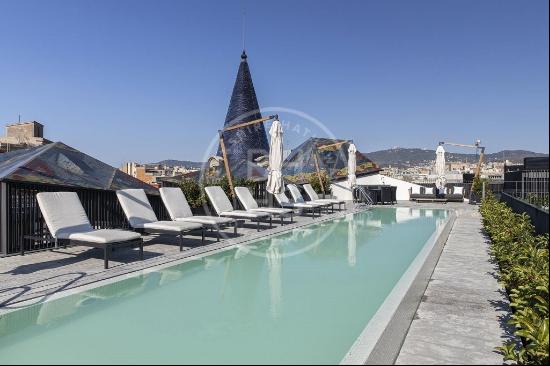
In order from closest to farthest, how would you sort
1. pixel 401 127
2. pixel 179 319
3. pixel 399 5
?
pixel 179 319, pixel 399 5, pixel 401 127

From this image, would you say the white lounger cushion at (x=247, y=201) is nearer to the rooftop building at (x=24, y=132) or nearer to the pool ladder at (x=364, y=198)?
the pool ladder at (x=364, y=198)

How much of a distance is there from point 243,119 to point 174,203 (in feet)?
151

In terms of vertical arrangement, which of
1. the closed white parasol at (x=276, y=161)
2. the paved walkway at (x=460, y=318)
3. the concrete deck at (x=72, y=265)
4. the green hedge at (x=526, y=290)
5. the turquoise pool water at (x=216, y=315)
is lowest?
the turquoise pool water at (x=216, y=315)

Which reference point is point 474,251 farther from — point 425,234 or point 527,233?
point 425,234

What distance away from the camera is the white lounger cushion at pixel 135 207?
6914 millimetres

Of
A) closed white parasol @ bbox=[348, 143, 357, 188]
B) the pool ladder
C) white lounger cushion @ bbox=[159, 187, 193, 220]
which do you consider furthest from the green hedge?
the pool ladder

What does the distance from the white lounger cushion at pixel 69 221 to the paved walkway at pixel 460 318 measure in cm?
388

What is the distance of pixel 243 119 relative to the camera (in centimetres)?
5331

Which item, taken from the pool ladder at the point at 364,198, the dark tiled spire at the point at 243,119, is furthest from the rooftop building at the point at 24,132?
the pool ladder at the point at 364,198

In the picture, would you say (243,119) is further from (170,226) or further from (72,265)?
(72,265)

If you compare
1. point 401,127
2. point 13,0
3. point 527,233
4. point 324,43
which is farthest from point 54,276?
point 401,127

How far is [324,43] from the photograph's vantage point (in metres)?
23.3

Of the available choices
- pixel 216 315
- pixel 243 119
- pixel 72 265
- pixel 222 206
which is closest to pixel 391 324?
pixel 216 315

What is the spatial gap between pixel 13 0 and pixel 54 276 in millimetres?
8905
